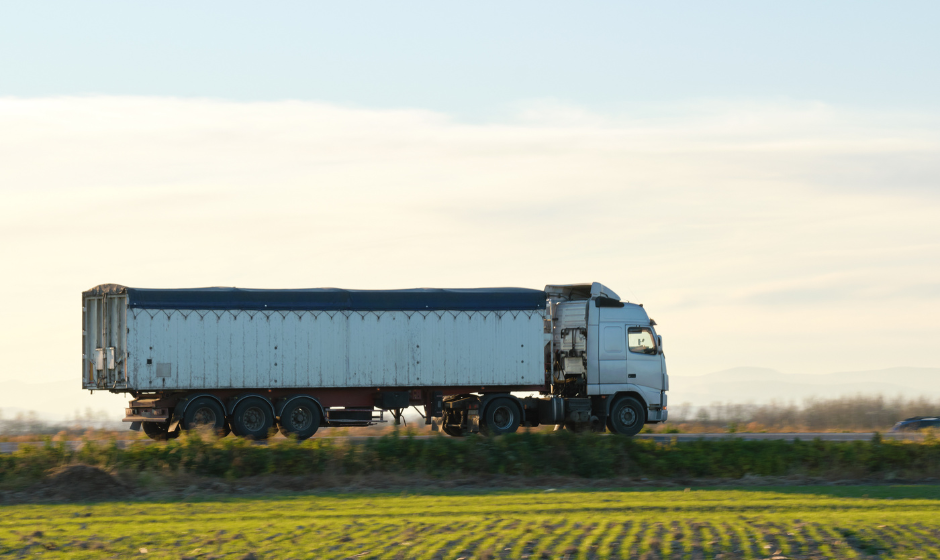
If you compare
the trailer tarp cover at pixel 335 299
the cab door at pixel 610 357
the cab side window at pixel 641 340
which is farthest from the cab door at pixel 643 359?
the trailer tarp cover at pixel 335 299

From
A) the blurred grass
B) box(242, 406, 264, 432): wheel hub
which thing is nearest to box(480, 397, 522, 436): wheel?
box(242, 406, 264, 432): wheel hub

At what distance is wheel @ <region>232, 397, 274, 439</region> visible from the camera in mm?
26250

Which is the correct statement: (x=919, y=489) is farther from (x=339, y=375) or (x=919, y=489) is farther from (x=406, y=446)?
(x=339, y=375)

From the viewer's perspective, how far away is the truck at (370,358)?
2609 cm

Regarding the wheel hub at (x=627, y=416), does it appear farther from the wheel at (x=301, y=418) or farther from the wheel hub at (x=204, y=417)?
the wheel hub at (x=204, y=417)

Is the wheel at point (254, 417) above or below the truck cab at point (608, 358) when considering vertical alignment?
below

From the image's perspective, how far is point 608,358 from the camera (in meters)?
28.6

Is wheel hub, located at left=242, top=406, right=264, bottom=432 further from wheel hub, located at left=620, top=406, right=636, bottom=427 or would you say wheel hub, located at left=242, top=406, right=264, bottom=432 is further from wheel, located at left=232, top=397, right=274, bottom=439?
wheel hub, located at left=620, top=406, right=636, bottom=427

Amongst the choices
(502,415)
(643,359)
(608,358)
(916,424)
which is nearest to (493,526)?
(502,415)

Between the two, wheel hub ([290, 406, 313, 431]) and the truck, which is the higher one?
the truck

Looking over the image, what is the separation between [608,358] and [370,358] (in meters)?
6.57

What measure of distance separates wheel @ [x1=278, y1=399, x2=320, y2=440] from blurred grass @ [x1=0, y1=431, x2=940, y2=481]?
552 centimetres

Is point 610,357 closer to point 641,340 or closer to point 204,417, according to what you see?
point 641,340

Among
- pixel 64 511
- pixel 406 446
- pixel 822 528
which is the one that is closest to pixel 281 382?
pixel 406 446
